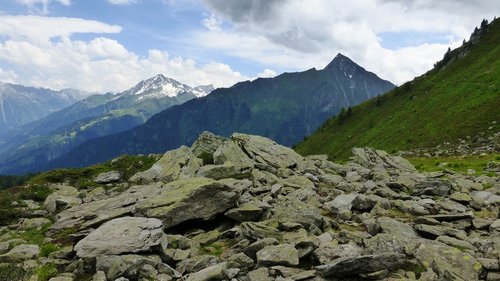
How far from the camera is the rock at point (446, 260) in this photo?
54.7 feet

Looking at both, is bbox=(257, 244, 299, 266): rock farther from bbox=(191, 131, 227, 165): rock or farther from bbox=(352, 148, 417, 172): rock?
bbox=(352, 148, 417, 172): rock

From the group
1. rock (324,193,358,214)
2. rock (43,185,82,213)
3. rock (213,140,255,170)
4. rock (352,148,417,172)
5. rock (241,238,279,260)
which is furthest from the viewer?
rock (352,148,417,172)

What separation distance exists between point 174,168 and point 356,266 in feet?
96.6

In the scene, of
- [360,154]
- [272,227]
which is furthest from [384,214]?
[360,154]

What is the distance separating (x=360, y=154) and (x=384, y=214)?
36136 mm

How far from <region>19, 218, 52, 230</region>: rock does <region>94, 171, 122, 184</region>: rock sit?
15.5 metres

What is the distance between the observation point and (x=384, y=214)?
2708 centimetres

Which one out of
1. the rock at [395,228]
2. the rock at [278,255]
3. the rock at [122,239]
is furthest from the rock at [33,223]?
the rock at [395,228]

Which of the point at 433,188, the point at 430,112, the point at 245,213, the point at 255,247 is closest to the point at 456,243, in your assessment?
the point at 255,247

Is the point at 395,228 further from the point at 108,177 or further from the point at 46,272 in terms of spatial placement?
the point at 108,177

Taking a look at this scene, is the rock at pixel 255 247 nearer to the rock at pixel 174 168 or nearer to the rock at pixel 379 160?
the rock at pixel 174 168

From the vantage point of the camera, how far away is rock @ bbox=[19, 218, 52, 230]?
104 ft

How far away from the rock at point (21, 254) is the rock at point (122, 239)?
12.4 feet

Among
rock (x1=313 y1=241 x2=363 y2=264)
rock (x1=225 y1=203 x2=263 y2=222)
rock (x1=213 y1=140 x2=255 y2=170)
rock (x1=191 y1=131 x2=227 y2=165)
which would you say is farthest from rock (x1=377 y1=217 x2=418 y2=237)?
rock (x1=191 y1=131 x2=227 y2=165)
